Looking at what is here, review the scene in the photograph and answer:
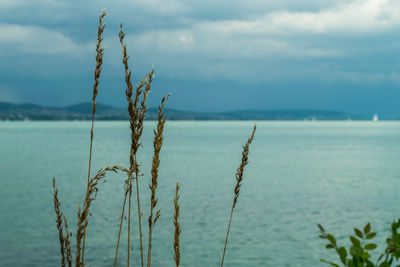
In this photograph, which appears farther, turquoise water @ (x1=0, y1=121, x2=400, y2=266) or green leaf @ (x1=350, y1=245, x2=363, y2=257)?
turquoise water @ (x1=0, y1=121, x2=400, y2=266)

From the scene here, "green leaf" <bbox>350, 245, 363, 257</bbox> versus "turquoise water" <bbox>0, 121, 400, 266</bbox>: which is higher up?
"green leaf" <bbox>350, 245, 363, 257</bbox>

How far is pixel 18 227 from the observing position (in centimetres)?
2233

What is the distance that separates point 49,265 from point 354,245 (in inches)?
613

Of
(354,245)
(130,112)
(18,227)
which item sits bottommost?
(18,227)

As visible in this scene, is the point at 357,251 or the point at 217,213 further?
the point at 217,213

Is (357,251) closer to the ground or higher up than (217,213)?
higher up

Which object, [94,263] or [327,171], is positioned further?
[327,171]

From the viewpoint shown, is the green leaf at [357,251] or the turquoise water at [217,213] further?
the turquoise water at [217,213]

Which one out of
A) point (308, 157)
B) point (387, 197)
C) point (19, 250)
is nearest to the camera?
point (19, 250)

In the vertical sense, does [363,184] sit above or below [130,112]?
below

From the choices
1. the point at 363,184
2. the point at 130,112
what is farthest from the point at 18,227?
the point at 363,184

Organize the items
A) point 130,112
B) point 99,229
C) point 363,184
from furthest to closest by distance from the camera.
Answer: point 363,184 → point 99,229 → point 130,112

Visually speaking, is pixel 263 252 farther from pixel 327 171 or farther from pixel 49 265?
pixel 327 171

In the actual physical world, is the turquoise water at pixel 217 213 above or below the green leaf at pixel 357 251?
below
